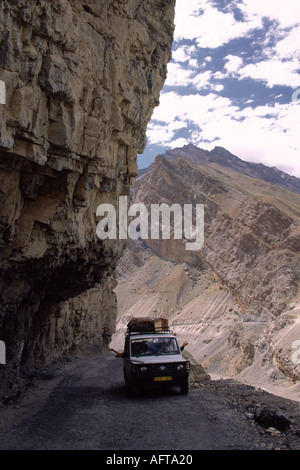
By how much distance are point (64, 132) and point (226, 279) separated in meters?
69.5

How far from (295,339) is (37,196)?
33.7 m

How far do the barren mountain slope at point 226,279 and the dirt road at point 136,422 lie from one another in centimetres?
2164

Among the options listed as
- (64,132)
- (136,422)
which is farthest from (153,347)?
(64,132)

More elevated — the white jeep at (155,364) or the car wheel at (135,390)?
the white jeep at (155,364)

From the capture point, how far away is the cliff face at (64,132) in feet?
29.1

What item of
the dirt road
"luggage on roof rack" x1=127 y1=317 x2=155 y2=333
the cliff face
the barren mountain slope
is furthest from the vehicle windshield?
the barren mountain slope

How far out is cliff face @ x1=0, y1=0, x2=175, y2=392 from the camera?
8.88 m

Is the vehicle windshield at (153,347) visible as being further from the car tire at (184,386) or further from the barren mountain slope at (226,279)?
the barren mountain slope at (226,279)

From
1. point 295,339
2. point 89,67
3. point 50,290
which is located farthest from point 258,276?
point 89,67

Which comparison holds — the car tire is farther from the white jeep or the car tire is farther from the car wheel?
the car wheel

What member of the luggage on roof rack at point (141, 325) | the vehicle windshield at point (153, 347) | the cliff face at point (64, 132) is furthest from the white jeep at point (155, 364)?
the luggage on roof rack at point (141, 325)

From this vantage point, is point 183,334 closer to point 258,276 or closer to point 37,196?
point 258,276

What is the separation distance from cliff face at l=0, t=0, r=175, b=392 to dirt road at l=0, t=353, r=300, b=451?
2.20m

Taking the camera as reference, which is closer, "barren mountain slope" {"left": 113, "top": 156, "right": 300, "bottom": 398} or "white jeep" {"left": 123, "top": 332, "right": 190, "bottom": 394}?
"white jeep" {"left": 123, "top": 332, "right": 190, "bottom": 394}
